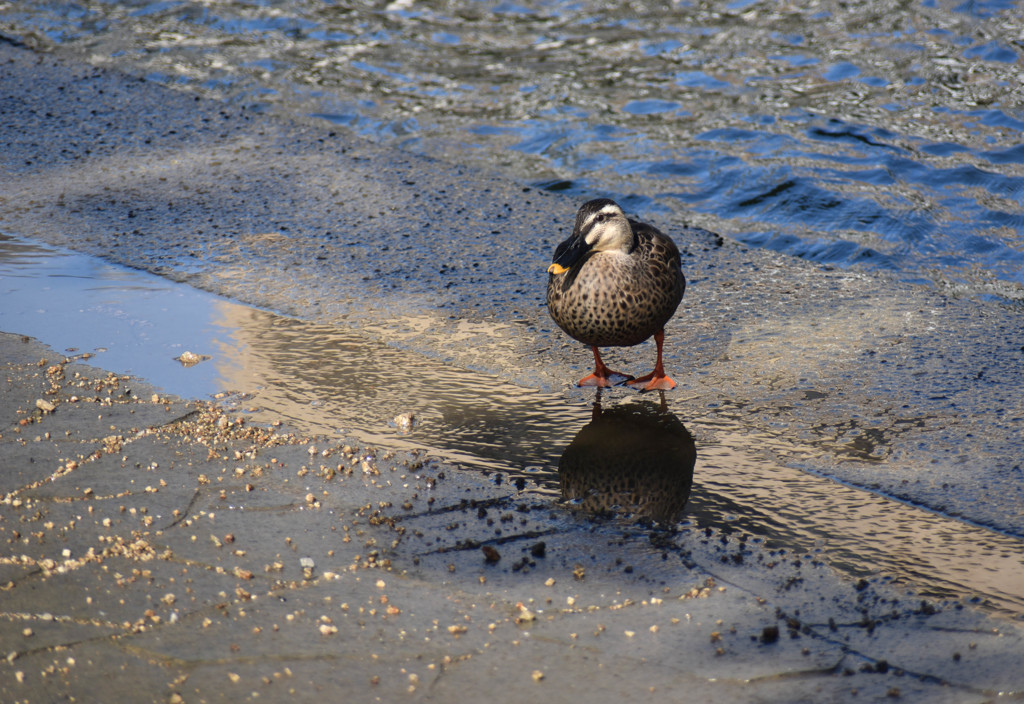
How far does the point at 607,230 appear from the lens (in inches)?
161

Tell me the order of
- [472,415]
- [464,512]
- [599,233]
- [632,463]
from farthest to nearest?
[599,233] → [472,415] → [632,463] → [464,512]

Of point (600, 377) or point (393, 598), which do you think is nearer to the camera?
point (393, 598)

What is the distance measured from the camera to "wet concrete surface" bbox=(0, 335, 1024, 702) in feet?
8.04

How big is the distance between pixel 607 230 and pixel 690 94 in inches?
190

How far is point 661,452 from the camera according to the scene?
142 inches

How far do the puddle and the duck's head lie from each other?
2.03 feet

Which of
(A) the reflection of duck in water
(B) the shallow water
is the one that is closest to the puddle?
(A) the reflection of duck in water

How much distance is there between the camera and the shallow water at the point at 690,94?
Result: 627 centimetres

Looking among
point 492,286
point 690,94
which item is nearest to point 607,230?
point 492,286

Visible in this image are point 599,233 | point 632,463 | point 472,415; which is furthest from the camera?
point 599,233

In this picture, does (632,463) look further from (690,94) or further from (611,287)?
(690,94)

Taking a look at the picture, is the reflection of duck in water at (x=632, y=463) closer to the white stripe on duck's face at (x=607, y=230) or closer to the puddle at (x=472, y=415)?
the puddle at (x=472, y=415)

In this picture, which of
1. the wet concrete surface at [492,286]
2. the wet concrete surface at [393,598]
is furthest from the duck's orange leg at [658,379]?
the wet concrete surface at [393,598]

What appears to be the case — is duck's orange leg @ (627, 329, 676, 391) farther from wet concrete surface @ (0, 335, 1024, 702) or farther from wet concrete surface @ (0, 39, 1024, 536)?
wet concrete surface @ (0, 335, 1024, 702)
